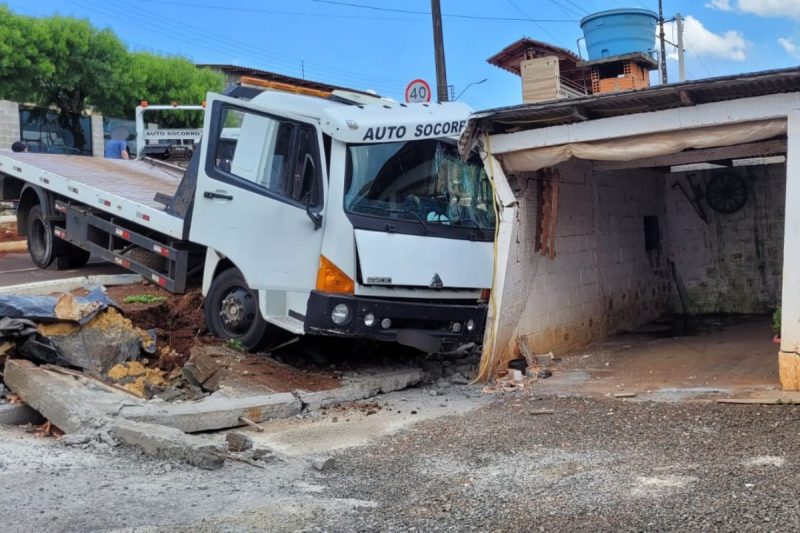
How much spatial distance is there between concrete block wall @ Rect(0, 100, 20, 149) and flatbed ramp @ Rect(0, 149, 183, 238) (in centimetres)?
1041

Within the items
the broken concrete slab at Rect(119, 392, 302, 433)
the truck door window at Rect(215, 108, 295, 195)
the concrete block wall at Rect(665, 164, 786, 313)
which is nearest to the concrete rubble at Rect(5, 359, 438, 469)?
the broken concrete slab at Rect(119, 392, 302, 433)

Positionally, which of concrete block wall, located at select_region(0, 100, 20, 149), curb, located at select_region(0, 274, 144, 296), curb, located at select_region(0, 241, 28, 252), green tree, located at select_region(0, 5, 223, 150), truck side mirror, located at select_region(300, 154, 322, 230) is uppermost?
green tree, located at select_region(0, 5, 223, 150)

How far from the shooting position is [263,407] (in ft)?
20.4

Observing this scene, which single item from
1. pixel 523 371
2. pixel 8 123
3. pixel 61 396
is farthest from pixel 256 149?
pixel 8 123

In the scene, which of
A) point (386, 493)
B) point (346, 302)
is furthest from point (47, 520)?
point (346, 302)

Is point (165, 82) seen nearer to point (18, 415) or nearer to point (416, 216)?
point (416, 216)

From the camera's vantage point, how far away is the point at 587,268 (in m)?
10.2

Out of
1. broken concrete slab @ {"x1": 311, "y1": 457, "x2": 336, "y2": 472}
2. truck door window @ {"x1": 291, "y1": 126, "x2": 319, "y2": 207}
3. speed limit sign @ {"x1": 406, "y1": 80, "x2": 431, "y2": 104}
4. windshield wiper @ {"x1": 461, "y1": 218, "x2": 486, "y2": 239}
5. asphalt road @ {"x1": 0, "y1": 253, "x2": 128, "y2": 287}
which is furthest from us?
speed limit sign @ {"x1": 406, "y1": 80, "x2": 431, "y2": 104}

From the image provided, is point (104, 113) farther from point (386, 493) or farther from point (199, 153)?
point (386, 493)

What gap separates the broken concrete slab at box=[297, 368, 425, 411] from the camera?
6656 mm

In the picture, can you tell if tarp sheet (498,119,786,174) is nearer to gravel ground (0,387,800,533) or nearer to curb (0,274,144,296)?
gravel ground (0,387,800,533)

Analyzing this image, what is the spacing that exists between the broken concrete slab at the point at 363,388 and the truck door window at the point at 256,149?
190 centimetres

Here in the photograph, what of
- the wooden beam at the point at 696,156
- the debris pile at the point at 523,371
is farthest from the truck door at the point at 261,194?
the wooden beam at the point at 696,156

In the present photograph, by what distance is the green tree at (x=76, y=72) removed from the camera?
18969mm
